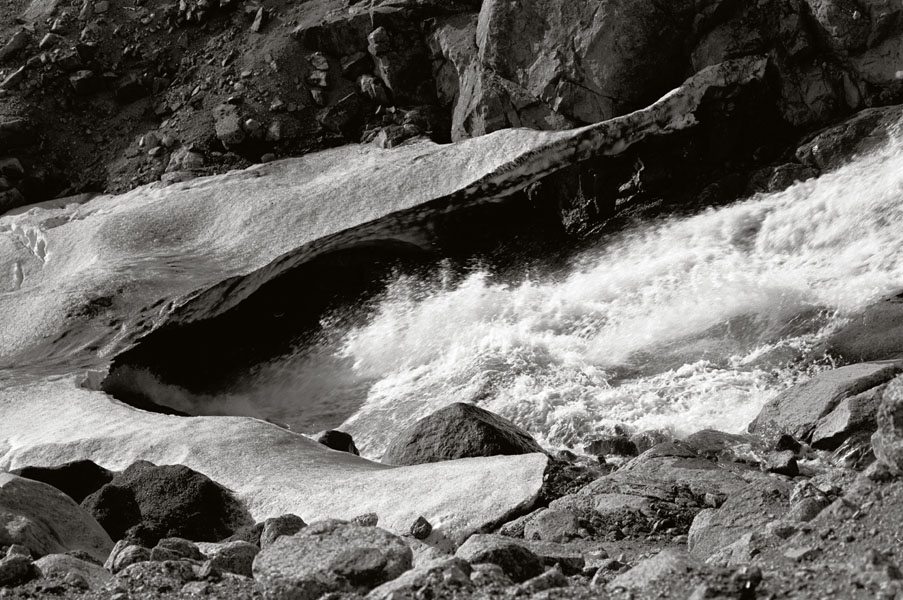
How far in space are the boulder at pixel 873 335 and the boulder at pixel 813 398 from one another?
905mm

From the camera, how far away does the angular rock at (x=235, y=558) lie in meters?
6.23

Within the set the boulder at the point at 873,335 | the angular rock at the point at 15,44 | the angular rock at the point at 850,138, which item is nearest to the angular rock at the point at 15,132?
the angular rock at the point at 15,44

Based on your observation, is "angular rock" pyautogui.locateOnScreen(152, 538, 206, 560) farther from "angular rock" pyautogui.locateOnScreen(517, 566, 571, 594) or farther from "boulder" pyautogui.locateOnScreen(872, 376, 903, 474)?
"boulder" pyautogui.locateOnScreen(872, 376, 903, 474)

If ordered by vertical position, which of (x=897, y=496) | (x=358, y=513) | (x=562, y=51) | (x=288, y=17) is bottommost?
(x=358, y=513)

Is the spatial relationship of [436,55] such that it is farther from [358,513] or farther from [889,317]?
[358,513]

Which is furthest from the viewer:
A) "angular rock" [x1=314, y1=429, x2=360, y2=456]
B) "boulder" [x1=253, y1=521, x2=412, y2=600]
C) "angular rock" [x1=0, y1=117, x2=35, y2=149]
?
"angular rock" [x1=0, y1=117, x2=35, y2=149]

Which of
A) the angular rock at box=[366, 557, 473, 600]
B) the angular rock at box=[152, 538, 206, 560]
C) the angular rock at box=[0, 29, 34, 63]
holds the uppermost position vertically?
the angular rock at box=[0, 29, 34, 63]

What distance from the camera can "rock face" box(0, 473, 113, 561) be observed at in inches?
293

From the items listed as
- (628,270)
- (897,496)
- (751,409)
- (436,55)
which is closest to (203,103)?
(436,55)

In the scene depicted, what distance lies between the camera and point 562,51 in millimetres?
15383

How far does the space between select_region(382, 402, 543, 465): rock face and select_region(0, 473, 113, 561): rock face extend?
2.83 metres

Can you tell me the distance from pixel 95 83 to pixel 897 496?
653 inches

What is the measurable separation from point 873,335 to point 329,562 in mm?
7529

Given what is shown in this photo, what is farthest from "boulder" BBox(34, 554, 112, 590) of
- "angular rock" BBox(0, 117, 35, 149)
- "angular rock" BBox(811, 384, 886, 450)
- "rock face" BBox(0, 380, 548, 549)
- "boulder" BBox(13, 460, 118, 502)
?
"angular rock" BBox(0, 117, 35, 149)
